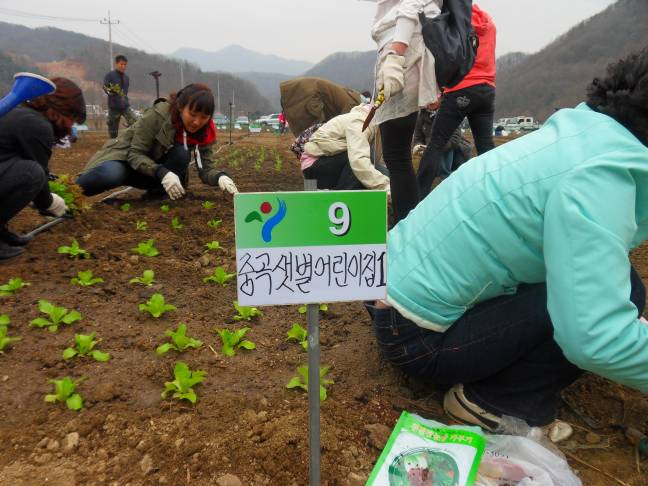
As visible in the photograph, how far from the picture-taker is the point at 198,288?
2830 mm

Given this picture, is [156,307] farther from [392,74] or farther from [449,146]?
[449,146]

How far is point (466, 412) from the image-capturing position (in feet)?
5.65

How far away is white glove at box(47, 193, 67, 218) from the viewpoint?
11.4ft

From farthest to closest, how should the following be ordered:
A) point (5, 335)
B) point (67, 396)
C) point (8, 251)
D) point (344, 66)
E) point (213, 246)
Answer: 1. point (344, 66)
2. point (213, 246)
3. point (8, 251)
4. point (5, 335)
5. point (67, 396)

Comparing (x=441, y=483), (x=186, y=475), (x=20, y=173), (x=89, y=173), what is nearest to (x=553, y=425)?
(x=441, y=483)

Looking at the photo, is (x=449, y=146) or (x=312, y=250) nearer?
(x=312, y=250)

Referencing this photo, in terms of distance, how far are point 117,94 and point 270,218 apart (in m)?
9.99

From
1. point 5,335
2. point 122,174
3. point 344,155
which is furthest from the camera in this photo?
point 122,174

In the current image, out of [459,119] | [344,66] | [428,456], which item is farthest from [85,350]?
[344,66]

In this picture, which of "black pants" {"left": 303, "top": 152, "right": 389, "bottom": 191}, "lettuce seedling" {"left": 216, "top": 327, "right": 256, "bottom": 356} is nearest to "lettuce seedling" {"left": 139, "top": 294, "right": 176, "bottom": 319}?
"lettuce seedling" {"left": 216, "top": 327, "right": 256, "bottom": 356}

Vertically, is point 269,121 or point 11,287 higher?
point 11,287

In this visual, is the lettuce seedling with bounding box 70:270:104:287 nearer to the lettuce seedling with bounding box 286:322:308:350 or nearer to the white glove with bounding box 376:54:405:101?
the lettuce seedling with bounding box 286:322:308:350

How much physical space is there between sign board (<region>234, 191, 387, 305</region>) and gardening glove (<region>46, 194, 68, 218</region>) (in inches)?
114

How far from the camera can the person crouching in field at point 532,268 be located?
1.22 metres
